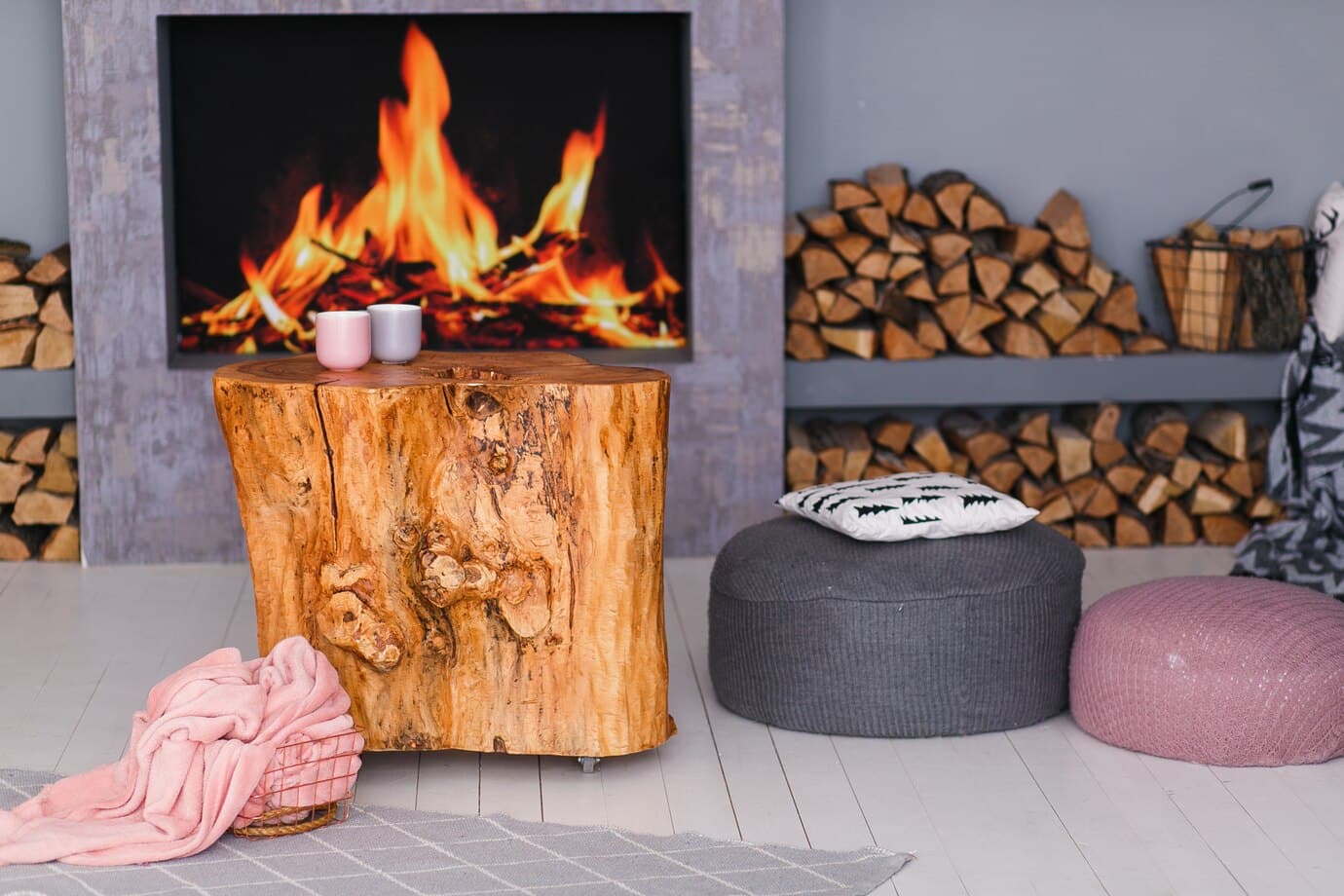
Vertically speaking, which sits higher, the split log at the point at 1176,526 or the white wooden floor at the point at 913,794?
the split log at the point at 1176,526

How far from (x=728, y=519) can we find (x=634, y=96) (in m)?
0.97

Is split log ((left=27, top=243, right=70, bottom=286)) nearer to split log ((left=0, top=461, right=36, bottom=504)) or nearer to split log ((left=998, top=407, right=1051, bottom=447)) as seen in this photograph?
split log ((left=0, top=461, right=36, bottom=504))

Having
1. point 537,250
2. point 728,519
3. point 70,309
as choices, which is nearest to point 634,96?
point 537,250

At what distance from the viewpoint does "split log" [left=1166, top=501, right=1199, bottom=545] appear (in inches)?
159

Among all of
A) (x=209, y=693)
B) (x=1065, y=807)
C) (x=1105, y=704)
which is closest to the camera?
(x=209, y=693)

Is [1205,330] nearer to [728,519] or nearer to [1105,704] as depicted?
[728,519]

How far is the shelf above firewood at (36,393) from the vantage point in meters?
3.79

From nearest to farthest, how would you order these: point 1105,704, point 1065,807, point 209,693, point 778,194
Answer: point 209,693 < point 1065,807 < point 1105,704 < point 778,194

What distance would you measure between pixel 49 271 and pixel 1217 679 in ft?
8.44

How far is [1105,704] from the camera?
8.95ft

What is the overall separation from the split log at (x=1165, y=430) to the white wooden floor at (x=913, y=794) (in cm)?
132

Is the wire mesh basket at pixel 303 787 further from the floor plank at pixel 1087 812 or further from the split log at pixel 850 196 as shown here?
the split log at pixel 850 196

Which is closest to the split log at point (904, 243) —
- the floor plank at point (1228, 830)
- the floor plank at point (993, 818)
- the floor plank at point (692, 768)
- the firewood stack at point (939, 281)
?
the firewood stack at point (939, 281)

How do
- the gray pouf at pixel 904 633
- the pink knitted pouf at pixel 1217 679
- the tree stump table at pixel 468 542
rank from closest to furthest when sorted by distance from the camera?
1. the tree stump table at pixel 468 542
2. the pink knitted pouf at pixel 1217 679
3. the gray pouf at pixel 904 633
